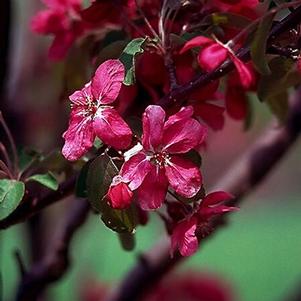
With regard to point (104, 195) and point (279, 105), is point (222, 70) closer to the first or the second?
point (104, 195)

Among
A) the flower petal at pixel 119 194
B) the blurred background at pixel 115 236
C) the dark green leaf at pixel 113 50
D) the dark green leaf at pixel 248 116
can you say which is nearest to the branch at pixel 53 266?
the blurred background at pixel 115 236

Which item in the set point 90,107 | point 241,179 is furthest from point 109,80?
point 241,179

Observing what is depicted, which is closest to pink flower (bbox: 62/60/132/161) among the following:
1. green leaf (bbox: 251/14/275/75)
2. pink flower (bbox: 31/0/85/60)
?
green leaf (bbox: 251/14/275/75)

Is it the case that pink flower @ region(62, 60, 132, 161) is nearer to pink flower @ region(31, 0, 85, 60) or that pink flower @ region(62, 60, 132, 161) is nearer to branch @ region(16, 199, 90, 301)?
pink flower @ region(31, 0, 85, 60)

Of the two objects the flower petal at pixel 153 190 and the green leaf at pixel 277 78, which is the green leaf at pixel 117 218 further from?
the green leaf at pixel 277 78

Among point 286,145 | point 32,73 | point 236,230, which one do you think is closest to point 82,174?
point 286,145

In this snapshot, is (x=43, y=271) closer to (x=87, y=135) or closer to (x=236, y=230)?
(x=87, y=135)
